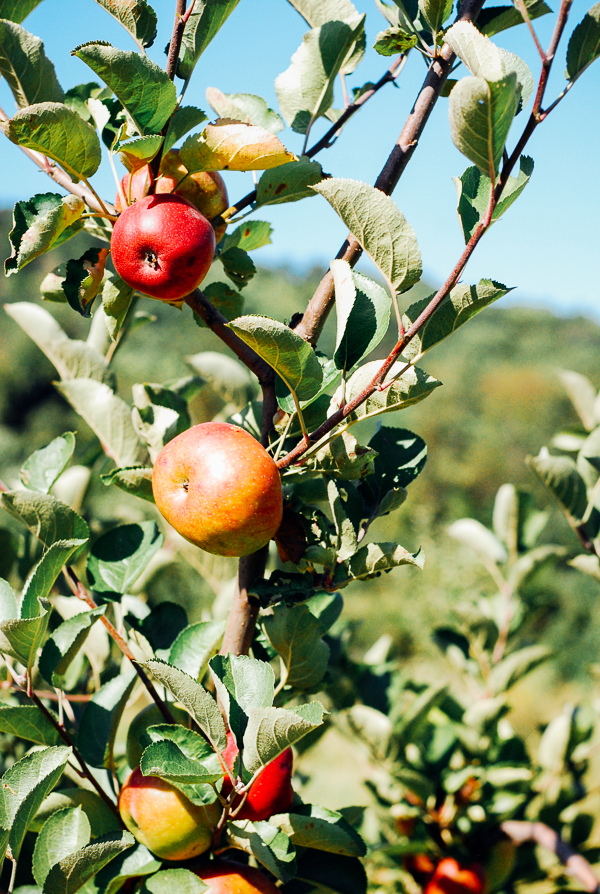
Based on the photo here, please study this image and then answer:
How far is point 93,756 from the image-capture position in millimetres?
594

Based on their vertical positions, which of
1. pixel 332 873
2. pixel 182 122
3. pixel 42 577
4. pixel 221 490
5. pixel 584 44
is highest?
pixel 584 44

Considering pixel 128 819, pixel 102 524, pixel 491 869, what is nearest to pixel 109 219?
pixel 128 819

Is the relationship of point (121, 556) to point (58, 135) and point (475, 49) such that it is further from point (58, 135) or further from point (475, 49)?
point (475, 49)

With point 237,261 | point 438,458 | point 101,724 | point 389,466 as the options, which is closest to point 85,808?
point 101,724

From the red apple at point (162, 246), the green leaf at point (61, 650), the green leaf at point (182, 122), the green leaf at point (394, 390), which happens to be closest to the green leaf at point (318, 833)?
the green leaf at point (61, 650)

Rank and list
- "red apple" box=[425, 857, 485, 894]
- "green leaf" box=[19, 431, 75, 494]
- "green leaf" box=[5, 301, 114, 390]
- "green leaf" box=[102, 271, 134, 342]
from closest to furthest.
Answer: "green leaf" box=[102, 271, 134, 342], "green leaf" box=[19, 431, 75, 494], "green leaf" box=[5, 301, 114, 390], "red apple" box=[425, 857, 485, 894]

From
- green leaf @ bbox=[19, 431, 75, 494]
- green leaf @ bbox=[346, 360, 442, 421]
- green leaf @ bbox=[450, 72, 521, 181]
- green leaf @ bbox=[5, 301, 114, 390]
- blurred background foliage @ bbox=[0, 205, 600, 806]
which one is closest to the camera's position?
green leaf @ bbox=[450, 72, 521, 181]

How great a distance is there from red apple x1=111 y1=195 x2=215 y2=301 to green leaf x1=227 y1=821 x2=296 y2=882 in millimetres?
419

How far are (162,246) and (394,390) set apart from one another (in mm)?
196

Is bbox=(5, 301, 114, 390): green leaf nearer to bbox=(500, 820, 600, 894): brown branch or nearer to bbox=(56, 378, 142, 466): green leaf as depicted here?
bbox=(56, 378, 142, 466): green leaf

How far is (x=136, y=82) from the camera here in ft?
1.46

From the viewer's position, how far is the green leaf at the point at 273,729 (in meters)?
0.43

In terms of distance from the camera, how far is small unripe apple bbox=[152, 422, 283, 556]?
47 cm

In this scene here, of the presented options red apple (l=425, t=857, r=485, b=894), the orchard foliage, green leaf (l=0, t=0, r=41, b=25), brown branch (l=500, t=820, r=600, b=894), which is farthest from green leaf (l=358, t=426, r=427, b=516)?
red apple (l=425, t=857, r=485, b=894)
